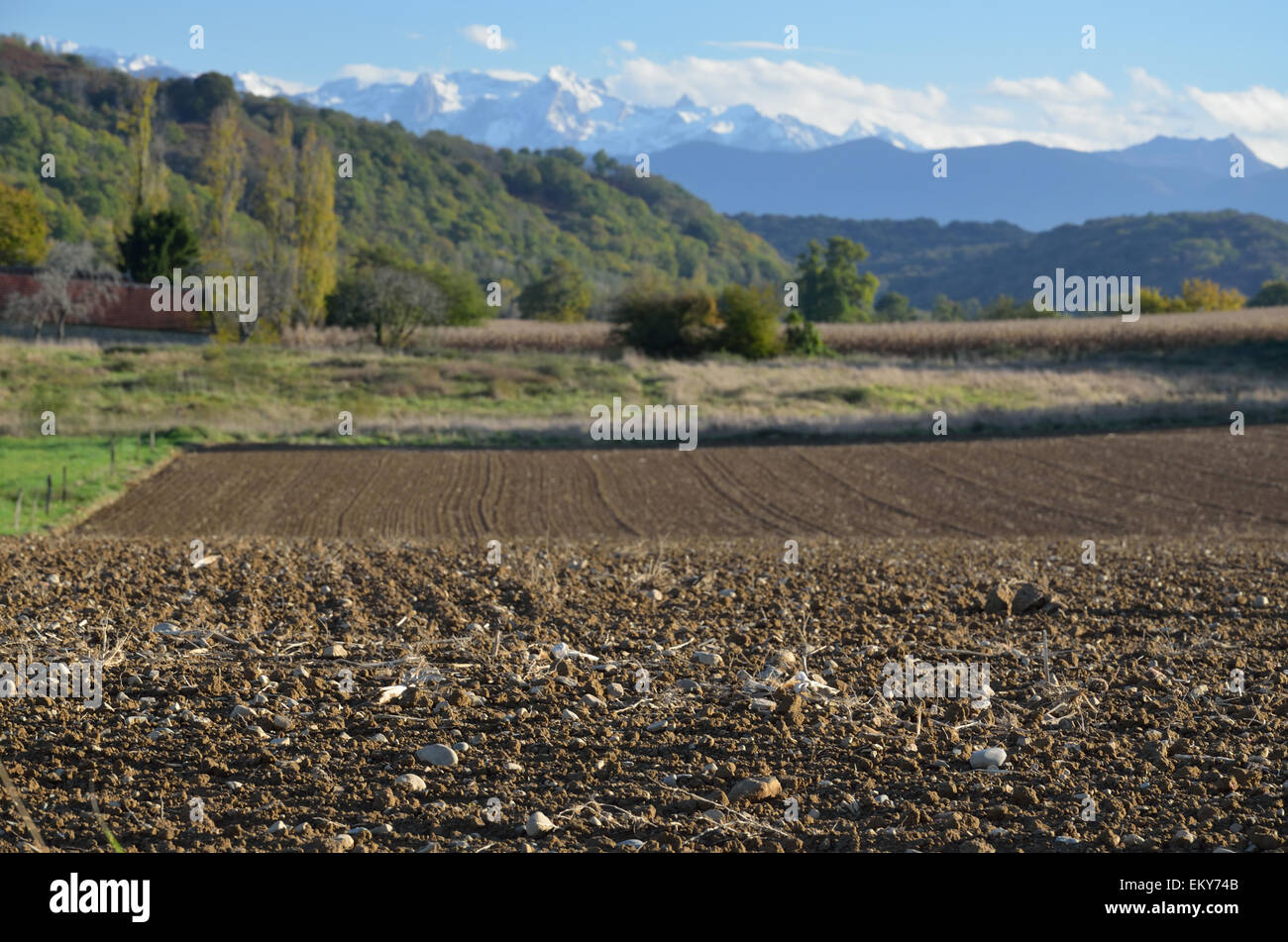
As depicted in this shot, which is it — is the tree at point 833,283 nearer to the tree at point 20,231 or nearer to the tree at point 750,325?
the tree at point 750,325

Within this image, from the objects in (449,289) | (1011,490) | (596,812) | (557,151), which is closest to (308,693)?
(596,812)

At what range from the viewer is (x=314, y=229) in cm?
4766

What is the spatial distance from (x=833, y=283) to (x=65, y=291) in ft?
191

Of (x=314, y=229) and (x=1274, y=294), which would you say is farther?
(x=1274, y=294)

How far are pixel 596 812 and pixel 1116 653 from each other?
3.99 meters

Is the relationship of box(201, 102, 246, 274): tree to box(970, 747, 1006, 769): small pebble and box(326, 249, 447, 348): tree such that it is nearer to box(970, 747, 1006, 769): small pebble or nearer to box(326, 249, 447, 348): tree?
box(326, 249, 447, 348): tree

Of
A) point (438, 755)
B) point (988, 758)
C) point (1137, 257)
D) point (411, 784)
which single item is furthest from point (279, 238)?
point (1137, 257)

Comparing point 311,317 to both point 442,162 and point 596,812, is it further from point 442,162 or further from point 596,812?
point 442,162

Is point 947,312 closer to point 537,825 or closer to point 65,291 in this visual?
point 65,291

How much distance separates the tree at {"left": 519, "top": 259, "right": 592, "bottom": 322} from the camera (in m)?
77.6

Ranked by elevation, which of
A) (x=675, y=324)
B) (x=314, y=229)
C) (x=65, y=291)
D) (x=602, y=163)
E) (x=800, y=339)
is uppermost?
(x=602, y=163)

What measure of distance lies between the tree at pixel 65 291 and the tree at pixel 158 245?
139cm

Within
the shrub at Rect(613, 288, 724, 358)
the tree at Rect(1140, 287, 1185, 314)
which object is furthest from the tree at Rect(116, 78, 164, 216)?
the tree at Rect(1140, 287, 1185, 314)

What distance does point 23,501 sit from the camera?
16891 mm
